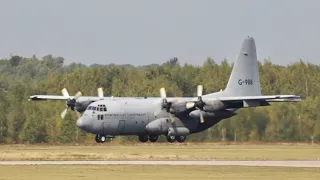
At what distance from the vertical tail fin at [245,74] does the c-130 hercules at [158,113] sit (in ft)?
5.03

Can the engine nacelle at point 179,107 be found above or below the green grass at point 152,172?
above

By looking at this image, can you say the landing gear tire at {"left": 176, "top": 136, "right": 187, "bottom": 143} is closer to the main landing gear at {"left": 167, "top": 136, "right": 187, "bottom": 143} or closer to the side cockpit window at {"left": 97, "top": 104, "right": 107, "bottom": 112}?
the main landing gear at {"left": 167, "top": 136, "right": 187, "bottom": 143}

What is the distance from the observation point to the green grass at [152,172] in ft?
139

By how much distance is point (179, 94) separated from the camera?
319ft

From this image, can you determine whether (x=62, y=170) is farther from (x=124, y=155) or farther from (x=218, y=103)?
(x=218, y=103)

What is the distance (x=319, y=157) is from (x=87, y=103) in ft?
81.6

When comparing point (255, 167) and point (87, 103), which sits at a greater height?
point (87, 103)

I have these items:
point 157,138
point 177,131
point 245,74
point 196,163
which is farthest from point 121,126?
point 196,163

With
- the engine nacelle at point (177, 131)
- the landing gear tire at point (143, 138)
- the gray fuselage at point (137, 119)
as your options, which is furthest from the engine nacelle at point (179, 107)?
the landing gear tire at point (143, 138)

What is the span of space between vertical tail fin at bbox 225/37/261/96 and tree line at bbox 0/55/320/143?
1.82 m

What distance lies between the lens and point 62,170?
4631 centimetres

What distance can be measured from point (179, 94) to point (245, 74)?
19714 millimetres

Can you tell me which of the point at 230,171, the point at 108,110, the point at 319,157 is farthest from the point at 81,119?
the point at 230,171

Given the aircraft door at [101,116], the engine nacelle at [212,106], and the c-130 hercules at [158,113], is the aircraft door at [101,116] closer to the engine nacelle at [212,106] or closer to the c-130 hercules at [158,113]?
the c-130 hercules at [158,113]
